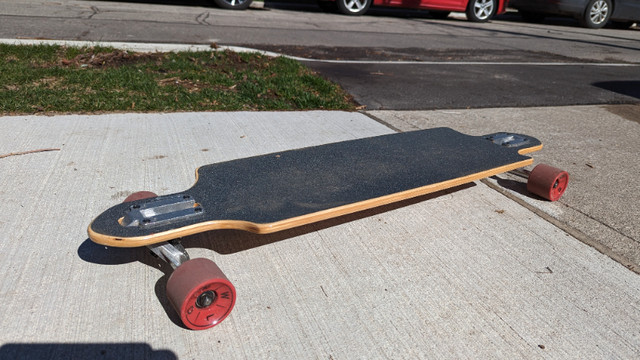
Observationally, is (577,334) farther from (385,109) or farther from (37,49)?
(37,49)

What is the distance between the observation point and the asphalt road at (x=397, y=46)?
17.9ft

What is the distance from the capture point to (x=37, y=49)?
5176mm

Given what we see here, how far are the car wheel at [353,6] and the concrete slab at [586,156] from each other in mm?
7291

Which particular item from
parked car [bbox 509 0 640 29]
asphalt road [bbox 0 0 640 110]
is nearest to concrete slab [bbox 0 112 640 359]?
asphalt road [bbox 0 0 640 110]

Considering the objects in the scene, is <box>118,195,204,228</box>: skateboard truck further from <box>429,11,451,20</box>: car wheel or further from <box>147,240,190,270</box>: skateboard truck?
<box>429,11,451,20</box>: car wheel

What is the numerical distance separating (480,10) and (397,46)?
5.89 metres

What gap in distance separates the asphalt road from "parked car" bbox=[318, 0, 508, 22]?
1.01ft

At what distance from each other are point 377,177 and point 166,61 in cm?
373

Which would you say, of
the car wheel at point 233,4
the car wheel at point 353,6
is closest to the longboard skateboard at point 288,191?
the car wheel at point 233,4

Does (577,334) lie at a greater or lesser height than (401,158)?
lesser

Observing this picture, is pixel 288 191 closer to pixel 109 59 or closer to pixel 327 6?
pixel 109 59

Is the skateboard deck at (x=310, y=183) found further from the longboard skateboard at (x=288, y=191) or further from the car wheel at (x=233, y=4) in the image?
the car wheel at (x=233, y=4)

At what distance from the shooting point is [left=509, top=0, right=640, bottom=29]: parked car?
40.8ft

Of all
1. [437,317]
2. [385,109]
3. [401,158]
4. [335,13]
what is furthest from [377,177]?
[335,13]
